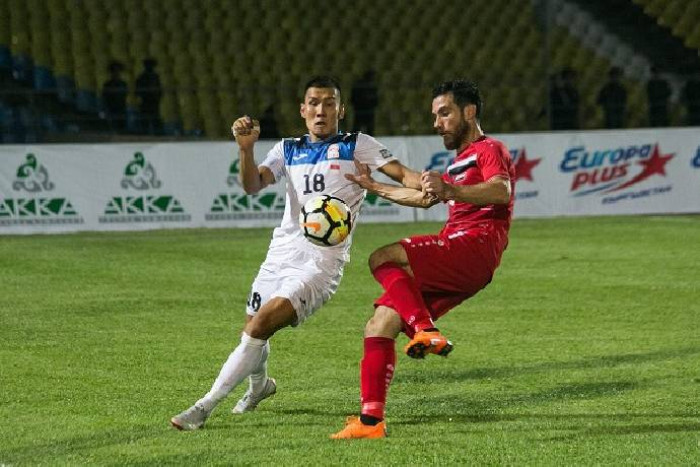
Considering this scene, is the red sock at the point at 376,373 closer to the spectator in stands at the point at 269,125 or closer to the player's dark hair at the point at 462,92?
the player's dark hair at the point at 462,92

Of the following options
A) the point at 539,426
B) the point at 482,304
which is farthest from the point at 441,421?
the point at 482,304

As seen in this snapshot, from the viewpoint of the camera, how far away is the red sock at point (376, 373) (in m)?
6.14

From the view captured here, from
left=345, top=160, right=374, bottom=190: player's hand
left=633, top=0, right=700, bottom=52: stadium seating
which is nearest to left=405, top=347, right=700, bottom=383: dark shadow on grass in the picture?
left=345, top=160, right=374, bottom=190: player's hand

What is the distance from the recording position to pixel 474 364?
336 inches

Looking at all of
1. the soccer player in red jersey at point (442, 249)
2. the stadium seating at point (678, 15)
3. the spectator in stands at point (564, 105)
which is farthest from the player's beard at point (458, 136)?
the stadium seating at point (678, 15)

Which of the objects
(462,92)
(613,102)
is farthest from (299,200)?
(613,102)

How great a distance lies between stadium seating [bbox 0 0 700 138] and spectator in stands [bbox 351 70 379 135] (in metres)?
0.20

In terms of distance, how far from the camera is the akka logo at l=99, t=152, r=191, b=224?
61.3ft

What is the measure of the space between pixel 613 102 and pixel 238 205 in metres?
7.09

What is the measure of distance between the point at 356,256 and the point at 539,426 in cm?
918

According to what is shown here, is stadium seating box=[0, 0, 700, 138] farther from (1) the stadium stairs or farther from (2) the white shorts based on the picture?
(2) the white shorts

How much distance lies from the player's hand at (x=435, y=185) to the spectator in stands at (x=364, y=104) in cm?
1543

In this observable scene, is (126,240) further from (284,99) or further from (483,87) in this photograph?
(483,87)

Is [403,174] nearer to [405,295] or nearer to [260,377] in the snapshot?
[405,295]
